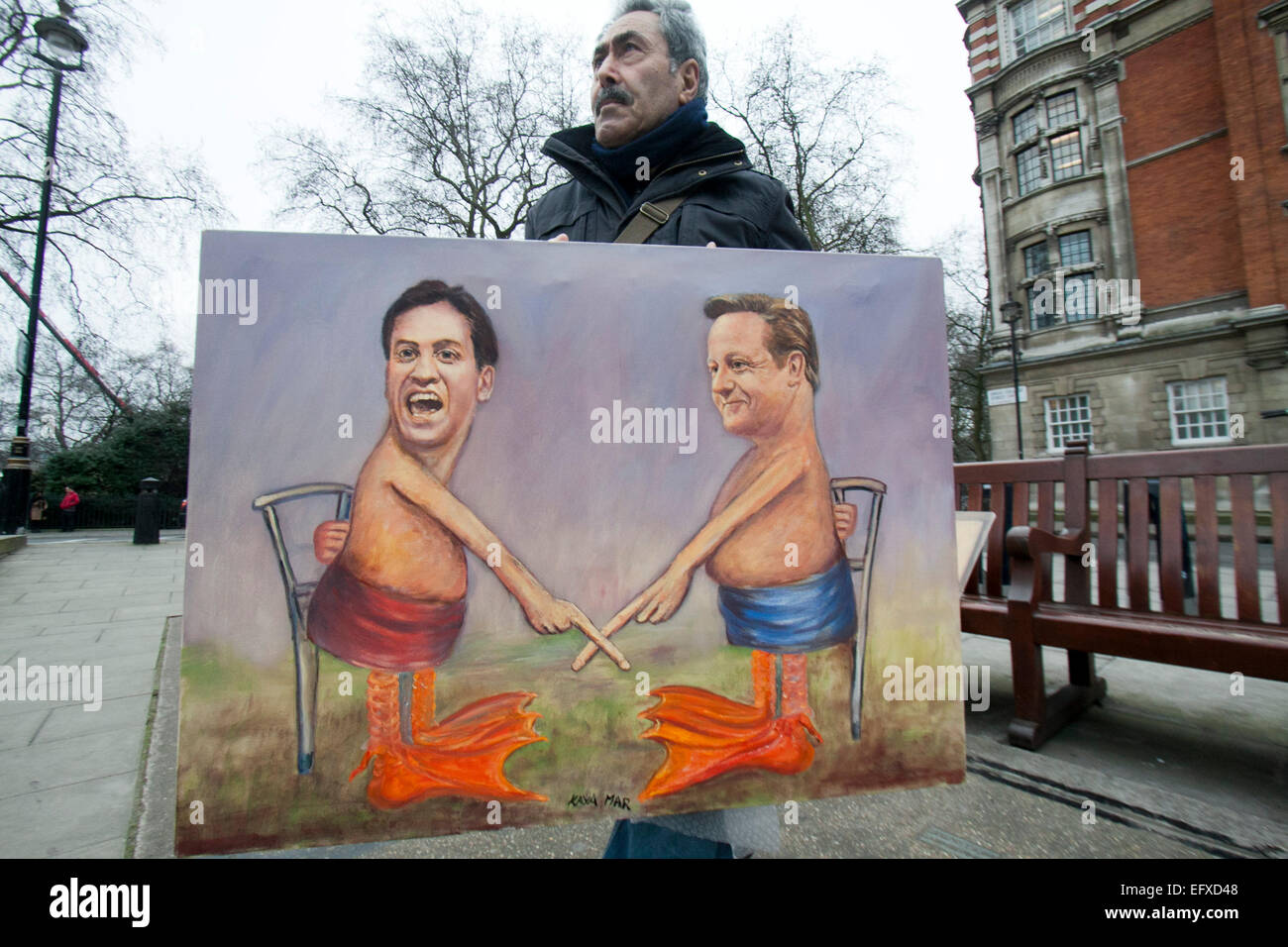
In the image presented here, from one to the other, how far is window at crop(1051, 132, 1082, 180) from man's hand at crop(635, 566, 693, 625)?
24172 mm

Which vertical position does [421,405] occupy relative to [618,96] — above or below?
below

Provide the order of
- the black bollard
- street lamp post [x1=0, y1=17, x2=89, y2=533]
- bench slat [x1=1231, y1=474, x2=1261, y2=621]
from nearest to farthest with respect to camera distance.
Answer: bench slat [x1=1231, y1=474, x2=1261, y2=621] < street lamp post [x1=0, y1=17, x2=89, y2=533] < the black bollard

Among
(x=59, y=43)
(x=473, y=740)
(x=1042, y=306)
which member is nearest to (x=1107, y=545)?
(x=473, y=740)

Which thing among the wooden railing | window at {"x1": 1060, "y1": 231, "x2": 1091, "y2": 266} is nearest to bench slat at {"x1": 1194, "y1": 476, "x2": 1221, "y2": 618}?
the wooden railing

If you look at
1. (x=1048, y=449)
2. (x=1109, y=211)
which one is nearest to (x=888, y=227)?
(x=1109, y=211)

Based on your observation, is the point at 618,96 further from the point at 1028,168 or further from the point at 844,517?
the point at 1028,168

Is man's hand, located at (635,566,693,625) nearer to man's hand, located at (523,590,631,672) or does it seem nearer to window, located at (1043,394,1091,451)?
man's hand, located at (523,590,631,672)

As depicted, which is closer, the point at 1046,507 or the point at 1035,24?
the point at 1046,507

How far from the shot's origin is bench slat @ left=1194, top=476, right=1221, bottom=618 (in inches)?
100

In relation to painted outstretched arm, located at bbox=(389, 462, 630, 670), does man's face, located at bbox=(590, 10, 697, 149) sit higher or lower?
higher

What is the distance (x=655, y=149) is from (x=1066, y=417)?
2225cm

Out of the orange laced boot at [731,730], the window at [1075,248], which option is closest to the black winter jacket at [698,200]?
the orange laced boot at [731,730]

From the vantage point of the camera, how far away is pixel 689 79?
1.58 meters

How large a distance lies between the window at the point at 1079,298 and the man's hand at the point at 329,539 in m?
23.3
